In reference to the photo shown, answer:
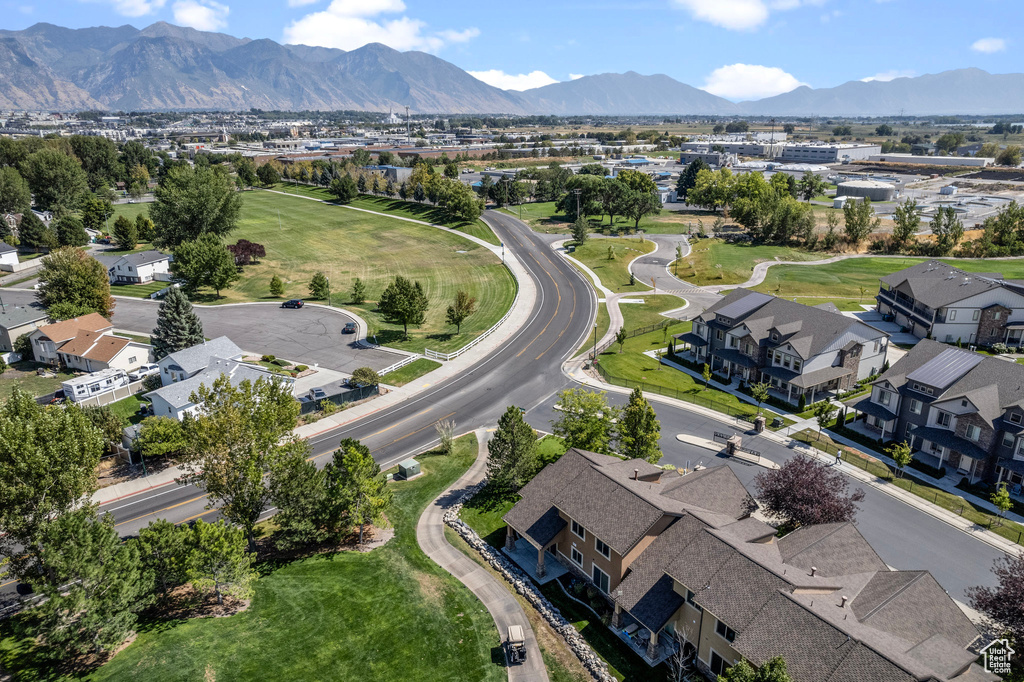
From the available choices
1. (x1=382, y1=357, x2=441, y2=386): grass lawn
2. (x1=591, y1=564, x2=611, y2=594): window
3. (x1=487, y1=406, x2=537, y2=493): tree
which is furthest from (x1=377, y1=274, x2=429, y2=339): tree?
(x1=591, y1=564, x2=611, y2=594): window

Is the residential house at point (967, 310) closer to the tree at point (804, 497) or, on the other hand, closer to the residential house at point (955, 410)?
the residential house at point (955, 410)

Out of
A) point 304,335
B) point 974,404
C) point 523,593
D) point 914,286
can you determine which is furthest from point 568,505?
point 914,286

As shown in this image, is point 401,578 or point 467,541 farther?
point 467,541

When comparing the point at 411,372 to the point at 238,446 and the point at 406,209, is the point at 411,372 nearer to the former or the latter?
the point at 238,446

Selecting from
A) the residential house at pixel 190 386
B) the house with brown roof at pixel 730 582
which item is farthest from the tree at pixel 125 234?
the house with brown roof at pixel 730 582

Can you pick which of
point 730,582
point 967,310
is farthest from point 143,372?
point 967,310

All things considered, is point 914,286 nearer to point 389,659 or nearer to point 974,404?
point 974,404
